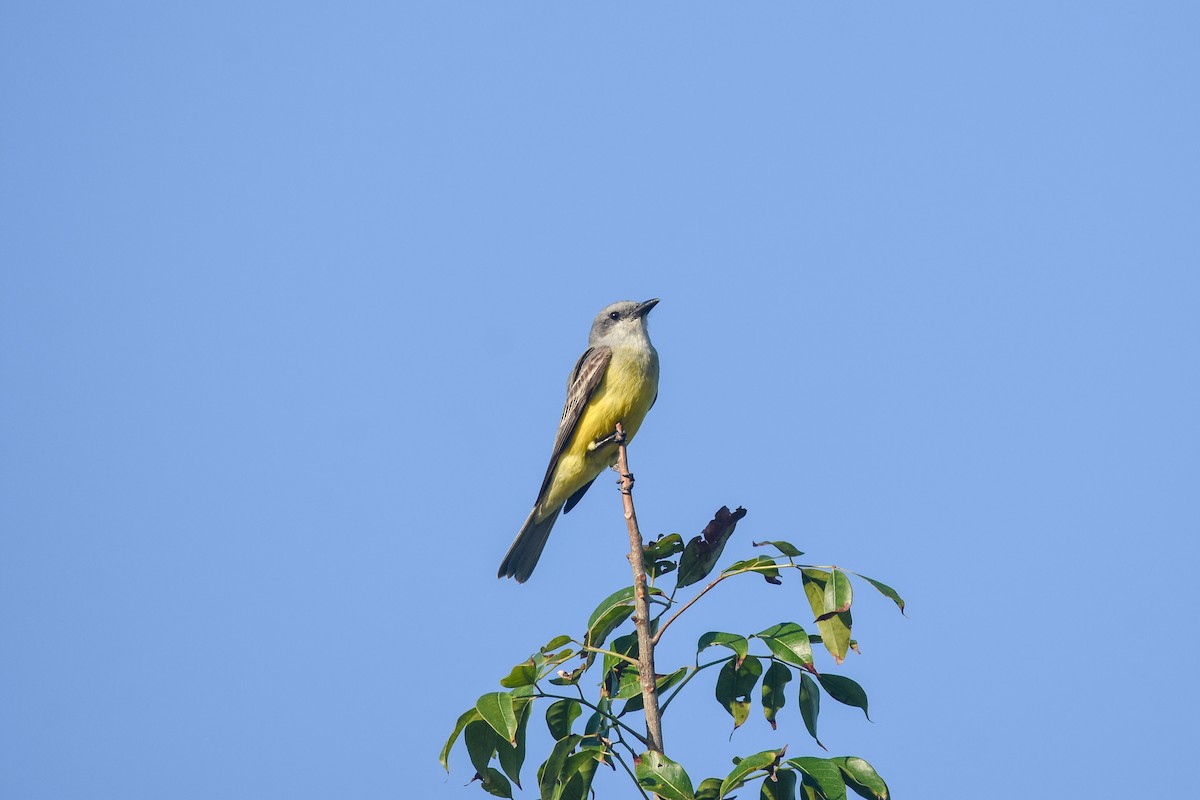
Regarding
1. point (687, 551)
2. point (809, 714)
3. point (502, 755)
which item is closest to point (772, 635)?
point (809, 714)

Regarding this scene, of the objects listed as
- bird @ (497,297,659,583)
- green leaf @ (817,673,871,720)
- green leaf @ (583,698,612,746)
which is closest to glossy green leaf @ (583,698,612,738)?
green leaf @ (583,698,612,746)

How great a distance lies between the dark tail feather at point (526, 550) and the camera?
31.2 feet

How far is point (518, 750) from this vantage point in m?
4.41

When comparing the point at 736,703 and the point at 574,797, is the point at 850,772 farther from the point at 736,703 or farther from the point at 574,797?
the point at 574,797

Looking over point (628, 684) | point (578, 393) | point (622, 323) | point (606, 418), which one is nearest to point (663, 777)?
point (628, 684)

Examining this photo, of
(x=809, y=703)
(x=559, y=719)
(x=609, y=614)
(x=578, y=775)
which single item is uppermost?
(x=609, y=614)

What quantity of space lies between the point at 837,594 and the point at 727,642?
1.45 ft

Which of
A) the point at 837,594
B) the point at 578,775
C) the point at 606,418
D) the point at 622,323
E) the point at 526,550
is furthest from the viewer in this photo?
the point at 622,323

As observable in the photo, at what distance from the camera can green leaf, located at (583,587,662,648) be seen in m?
4.79

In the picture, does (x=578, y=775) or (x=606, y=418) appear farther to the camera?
(x=606, y=418)

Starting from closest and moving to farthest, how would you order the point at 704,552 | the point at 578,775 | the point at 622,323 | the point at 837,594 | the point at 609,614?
the point at 578,775 < the point at 837,594 < the point at 609,614 < the point at 704,552 < the point at 622,323

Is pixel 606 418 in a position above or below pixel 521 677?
above

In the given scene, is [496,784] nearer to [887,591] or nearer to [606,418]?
[887,591]

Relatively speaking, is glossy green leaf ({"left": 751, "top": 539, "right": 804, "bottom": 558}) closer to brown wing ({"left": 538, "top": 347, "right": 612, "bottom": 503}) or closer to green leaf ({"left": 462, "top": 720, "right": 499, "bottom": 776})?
green leaf ({"left": 462, "top": 720, "right": 499, "bottom": 776})
